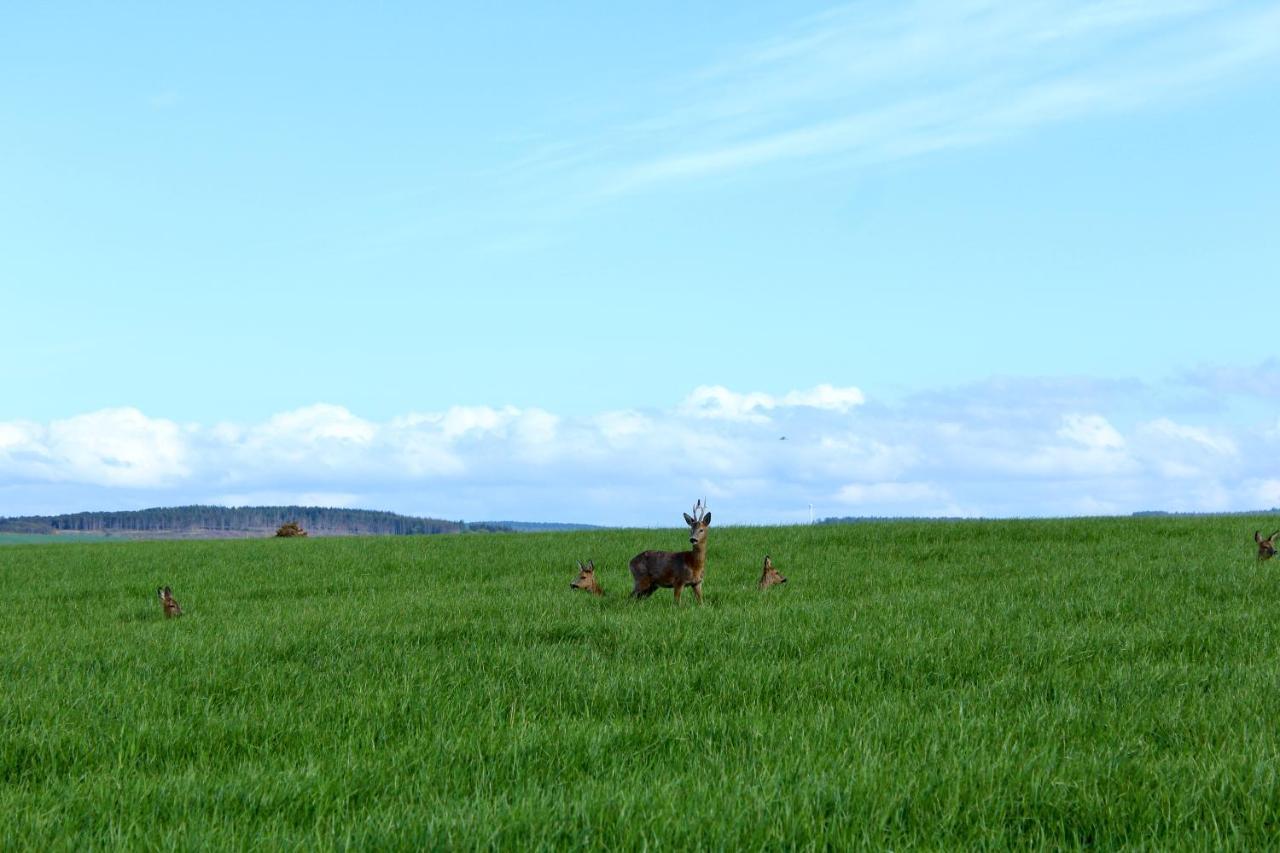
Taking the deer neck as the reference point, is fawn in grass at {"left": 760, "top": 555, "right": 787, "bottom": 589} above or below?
below

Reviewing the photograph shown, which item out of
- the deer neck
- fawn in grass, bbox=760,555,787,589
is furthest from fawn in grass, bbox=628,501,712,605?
fawn in grass, bbox=760,555,787,589

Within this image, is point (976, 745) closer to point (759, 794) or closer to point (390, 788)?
point (759, 794)

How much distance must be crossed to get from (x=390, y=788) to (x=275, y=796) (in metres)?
0.61

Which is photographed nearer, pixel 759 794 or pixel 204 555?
A: pixel 759 794

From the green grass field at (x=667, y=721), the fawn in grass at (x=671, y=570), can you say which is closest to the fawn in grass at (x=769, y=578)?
the green grass field at (x=667, y=721)

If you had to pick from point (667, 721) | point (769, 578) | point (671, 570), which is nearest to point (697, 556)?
point (671, 570)

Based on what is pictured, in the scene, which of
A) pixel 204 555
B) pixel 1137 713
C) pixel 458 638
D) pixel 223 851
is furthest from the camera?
pixel 204 555

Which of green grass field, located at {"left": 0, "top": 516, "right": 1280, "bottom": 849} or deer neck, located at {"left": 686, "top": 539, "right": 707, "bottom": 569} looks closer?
green grass field, located at {"left": 0, "top": 516, "right": 1280, "bottom": 849}

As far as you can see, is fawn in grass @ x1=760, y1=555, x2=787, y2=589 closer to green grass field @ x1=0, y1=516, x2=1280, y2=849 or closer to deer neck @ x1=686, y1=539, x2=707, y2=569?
green grass field @ x1=0, y1=516, x2=1280, y2=849

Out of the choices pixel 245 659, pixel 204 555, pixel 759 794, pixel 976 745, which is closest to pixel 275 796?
pixel 759 794

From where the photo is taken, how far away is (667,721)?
726 centimetres

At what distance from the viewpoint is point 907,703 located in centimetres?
789

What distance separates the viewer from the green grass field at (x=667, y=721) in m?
5.05

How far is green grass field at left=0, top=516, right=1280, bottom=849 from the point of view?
16.6 feet
